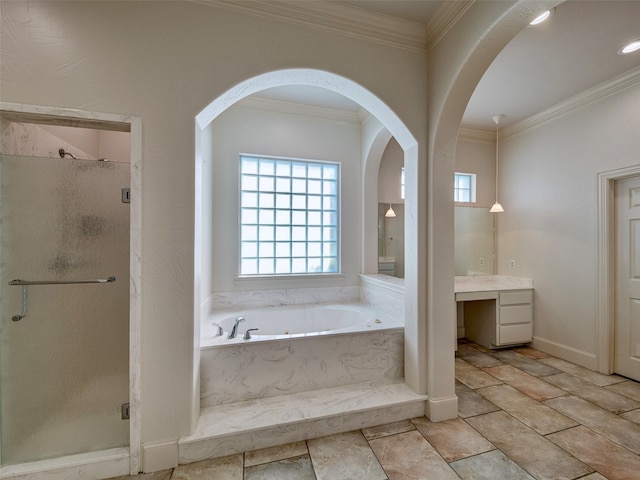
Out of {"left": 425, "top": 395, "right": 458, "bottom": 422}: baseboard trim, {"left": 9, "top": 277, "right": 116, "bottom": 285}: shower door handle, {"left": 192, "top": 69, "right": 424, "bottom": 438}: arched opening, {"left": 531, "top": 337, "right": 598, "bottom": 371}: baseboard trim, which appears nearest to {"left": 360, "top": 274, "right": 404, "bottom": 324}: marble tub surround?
{"left": 192, "top": 69, "right": 424, "bottom": 438}: arched opening

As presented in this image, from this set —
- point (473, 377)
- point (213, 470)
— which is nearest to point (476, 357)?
point (473, 377)

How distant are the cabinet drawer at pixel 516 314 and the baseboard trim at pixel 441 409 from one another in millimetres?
1759

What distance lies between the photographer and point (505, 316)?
3.31 meters

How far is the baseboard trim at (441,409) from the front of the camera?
2.00 metres

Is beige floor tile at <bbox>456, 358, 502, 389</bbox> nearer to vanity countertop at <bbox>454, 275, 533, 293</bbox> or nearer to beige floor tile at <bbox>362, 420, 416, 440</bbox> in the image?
vanity countertop at <bbox>454, 275, 533, 293</bbox>

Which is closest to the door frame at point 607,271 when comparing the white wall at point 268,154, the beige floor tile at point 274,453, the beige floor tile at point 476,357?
the beige floor tile at point 476,357

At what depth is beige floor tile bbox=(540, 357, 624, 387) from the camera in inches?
103

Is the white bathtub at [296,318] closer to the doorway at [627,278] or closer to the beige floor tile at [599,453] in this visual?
the beige floor tile at [599,453]

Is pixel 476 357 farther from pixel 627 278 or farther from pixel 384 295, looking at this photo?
pixel 627 278

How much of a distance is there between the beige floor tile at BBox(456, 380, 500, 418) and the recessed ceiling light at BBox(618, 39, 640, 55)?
3.08m

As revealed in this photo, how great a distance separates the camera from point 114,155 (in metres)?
2.48

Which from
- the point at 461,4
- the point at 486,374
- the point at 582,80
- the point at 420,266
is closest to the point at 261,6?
the point at 461,4

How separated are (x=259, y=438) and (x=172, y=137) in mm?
1959

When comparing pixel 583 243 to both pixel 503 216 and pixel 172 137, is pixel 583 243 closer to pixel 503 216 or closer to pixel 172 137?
pixel 503 216
